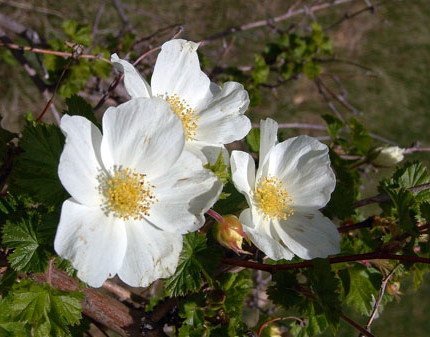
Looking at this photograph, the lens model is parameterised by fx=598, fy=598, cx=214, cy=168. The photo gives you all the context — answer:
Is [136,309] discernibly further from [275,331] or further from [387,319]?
[387,319]

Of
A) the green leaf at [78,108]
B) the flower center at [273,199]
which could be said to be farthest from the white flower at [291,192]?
the green leaf at [78,108]

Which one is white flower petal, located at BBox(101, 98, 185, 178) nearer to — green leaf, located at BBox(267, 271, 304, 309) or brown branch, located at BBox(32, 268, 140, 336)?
brown branch, located at BBox(32, 268, 140, 336)

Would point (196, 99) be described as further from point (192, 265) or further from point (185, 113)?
Result: point (192, 265)

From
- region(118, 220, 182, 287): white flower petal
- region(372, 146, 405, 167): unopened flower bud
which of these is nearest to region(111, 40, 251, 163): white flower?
region(118, 220, 182, 287): white flower petal

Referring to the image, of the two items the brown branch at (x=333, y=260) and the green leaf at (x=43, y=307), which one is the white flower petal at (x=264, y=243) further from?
the green leaf at (x=43, y=307)

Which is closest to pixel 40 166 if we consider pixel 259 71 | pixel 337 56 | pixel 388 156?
pixel 388 156

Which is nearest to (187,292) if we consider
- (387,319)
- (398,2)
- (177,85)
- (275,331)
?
(275,331)
